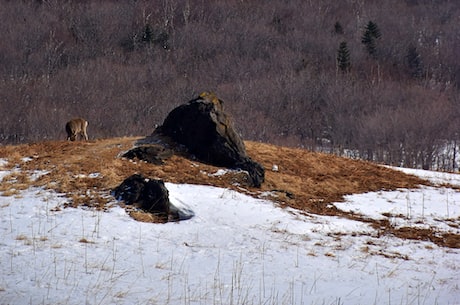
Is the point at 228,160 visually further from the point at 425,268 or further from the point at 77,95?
the point at 77,95

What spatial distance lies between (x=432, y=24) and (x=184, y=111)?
9004cm

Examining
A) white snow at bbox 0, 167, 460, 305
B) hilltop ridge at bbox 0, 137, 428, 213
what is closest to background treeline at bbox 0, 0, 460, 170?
hilltop ridge at bbox 0, 137, 428, 213

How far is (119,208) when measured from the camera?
31.0 ft

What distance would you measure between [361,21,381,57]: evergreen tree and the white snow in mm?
72657

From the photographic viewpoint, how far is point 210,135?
44.2 ft

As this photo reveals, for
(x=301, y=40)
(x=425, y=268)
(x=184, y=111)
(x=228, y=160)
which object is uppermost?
(x=301, y=40)

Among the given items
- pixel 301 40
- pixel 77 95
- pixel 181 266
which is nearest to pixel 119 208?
pixel 181 266

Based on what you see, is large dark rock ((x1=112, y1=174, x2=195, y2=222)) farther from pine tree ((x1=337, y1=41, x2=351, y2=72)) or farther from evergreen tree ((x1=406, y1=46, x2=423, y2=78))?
evergreen tree ((x1=406, y1=46, x2=423, y2=78))

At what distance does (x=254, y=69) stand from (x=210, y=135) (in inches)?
2598

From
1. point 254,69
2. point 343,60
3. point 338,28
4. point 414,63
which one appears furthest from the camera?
point 338,28

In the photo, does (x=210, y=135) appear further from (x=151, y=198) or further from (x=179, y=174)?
(x=151, y=198)

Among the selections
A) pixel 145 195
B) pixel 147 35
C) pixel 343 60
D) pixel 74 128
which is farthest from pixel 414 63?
pixel 145 195

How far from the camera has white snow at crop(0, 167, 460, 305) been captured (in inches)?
254

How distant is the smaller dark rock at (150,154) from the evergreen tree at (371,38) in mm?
70680
